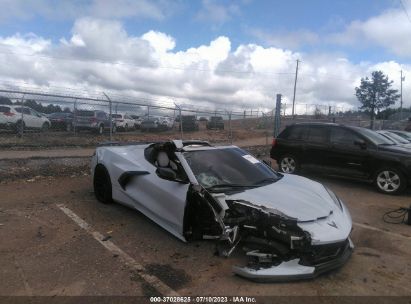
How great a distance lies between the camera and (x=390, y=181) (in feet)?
29.5

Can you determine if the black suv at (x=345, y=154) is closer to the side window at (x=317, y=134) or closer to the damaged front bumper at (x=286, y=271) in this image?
the side window at (x=317, y=134)

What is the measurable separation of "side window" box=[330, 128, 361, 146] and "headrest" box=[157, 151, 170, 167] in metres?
5.77

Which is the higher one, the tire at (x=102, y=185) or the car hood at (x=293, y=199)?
the car hood at (x=293, y=199)

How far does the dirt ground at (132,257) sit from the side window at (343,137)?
124 inches

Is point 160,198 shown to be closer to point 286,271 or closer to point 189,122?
point 286,271

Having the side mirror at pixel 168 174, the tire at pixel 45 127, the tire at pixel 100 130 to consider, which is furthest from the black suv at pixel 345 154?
the tire at pixel 100 130

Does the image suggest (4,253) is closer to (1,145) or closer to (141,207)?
(141,207)

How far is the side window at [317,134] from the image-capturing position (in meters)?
10.4

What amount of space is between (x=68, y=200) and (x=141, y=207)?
83.1 inches

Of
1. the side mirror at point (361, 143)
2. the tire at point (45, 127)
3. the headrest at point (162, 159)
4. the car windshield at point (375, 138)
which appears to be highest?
the car windshield at point (375, 138)

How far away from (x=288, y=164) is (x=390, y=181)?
2.79 metres

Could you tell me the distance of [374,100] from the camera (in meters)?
73.9

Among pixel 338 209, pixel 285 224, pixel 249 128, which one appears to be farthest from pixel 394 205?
pixel 249 128

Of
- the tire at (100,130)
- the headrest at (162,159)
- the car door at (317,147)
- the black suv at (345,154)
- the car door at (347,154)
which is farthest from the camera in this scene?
the tire at (100,130)
